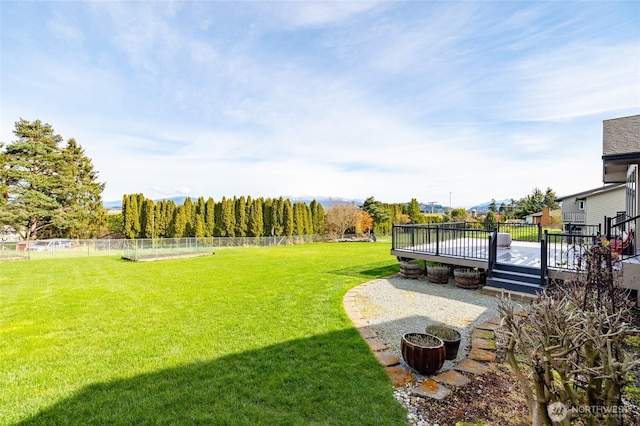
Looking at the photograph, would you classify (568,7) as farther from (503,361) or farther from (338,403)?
(338,403)

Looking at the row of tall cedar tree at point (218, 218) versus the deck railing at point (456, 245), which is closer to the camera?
the deck railing at point (456, 245)

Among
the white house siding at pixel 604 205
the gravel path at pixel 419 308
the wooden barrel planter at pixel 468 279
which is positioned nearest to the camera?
the gravel path at pixel 419 308

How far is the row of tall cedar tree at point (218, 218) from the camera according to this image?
25.7 meters

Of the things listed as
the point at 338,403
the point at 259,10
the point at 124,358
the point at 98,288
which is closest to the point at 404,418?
the point at 338,403

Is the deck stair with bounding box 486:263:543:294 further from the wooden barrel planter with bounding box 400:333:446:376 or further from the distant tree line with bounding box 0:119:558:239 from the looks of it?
the distant tree line with bounding box 0:119:558:239

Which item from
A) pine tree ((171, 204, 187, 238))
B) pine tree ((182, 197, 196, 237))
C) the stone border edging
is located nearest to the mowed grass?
the stone border edging

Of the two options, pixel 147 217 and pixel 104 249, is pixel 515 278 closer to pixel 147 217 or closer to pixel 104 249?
pixel 104 249

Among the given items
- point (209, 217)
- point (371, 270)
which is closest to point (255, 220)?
point (209, 217)

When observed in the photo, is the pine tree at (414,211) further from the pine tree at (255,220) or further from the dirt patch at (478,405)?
the dirt patch at (478,405)

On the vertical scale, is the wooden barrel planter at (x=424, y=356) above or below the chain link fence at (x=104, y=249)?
above

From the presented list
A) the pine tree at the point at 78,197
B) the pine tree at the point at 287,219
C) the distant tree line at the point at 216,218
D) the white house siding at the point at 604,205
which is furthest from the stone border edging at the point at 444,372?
the pine tree at the point at 78,197

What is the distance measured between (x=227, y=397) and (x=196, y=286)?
6426mm

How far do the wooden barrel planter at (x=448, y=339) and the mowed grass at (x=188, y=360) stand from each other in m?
1.02

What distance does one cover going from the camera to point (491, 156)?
1767 cm
